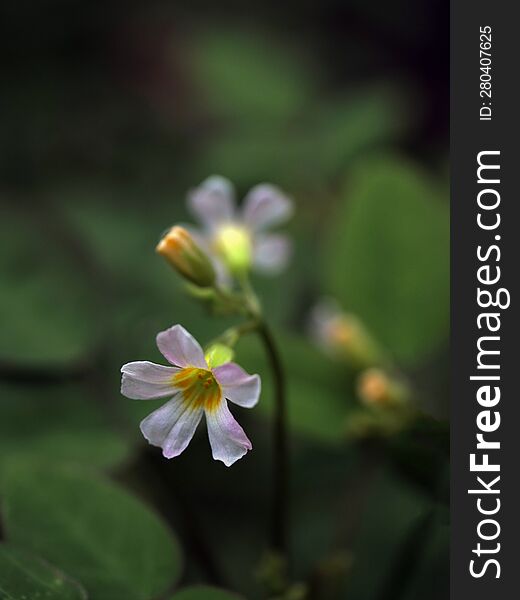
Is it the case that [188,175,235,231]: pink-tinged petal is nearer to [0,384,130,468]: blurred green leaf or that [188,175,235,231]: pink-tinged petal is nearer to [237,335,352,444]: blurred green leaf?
[237,335,352,444]: blurred green leaf

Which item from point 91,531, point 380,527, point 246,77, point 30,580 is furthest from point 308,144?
point 30,580

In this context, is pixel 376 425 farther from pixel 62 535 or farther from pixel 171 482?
pixel 62 535

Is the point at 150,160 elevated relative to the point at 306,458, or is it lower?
elevated

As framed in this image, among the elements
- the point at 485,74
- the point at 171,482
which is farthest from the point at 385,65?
the point at 171,482

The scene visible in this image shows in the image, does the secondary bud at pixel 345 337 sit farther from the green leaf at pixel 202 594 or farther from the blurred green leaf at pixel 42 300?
the green leaf at pixel 202 594

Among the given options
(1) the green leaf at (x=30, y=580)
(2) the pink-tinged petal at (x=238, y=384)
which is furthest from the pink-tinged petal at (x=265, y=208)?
(1) the green leaf at (x=30, y=580)

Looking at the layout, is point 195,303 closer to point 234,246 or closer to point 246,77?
point 234,246
